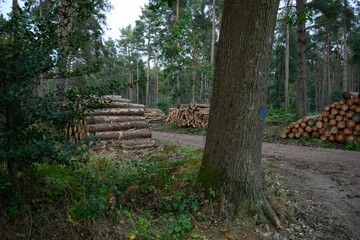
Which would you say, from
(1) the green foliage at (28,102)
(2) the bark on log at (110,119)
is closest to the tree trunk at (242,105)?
(1) the green foliage at (28,102)

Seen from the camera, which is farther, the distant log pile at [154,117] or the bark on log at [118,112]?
the distant log pile at [154,117]

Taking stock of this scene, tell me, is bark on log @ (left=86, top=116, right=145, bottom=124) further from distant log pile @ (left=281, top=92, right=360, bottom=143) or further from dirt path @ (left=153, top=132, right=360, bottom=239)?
distant log pile @ (left=281, top=92, right=360, bottom=143)

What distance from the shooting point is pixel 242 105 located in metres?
2.71

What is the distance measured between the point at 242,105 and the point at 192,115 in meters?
10.7

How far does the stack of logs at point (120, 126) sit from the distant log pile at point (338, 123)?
6.56m

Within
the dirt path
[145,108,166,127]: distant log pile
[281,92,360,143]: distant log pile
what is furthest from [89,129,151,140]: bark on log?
[145,108,166,127]: distant log pile

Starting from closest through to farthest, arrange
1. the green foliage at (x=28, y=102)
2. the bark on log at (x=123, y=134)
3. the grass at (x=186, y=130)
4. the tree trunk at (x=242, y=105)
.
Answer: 1. the green foliage at (x=28, y=102)
2. the tree trunk at (x=242, y=105)
3. the bark on log at (x=123, y=134)
4. the grass at (x=186, y=130)

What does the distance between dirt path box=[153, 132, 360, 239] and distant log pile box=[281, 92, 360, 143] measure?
1920 mm

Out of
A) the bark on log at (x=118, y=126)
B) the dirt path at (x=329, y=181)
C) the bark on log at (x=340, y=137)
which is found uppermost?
the bark on log at (x=118, y=126)

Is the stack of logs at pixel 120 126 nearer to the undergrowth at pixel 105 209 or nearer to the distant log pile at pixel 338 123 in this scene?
the undergrowth at pixel 105 209

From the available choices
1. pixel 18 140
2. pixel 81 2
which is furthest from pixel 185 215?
pixel 81 2

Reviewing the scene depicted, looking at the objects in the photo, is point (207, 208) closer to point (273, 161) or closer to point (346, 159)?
point (273, 161)

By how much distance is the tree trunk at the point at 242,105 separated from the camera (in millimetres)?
2668

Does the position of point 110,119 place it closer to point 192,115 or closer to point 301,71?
point 192,115
